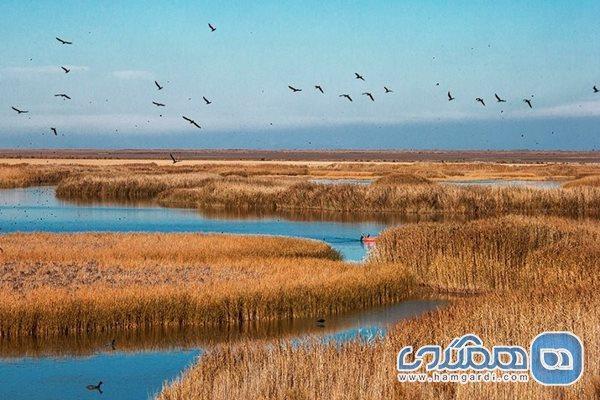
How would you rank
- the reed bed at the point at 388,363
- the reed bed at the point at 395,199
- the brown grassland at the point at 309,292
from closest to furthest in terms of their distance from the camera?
the reed bed at the point at 388,363, the brown grassland at the point at 309,292, the reed bed at the point at 395,199

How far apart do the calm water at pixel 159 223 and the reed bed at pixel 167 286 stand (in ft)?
27.8

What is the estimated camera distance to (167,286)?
76.7ft

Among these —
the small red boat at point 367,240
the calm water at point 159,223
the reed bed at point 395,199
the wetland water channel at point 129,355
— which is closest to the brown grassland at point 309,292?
the wetland water channel at point 129,355

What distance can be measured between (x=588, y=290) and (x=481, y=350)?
19.3ft

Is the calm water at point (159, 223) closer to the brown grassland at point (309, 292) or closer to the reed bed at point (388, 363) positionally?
the brown grassland at point (309, 292)

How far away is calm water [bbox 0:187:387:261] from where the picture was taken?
4581 cm

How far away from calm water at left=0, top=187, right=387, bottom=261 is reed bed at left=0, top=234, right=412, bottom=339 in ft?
27.8

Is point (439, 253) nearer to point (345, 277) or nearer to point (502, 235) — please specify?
point (502, 235)

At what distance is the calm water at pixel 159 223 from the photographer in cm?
4581

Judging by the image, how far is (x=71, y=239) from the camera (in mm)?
36344

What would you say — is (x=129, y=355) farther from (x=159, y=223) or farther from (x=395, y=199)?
(x=395, y=199)

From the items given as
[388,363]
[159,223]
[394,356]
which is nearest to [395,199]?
[159,223]

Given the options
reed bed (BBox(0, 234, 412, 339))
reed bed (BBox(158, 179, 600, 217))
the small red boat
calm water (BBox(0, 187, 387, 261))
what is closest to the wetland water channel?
reed bed (BBox(0, 234, 412, 339))

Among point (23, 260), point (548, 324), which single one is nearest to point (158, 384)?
point (548, 324)
